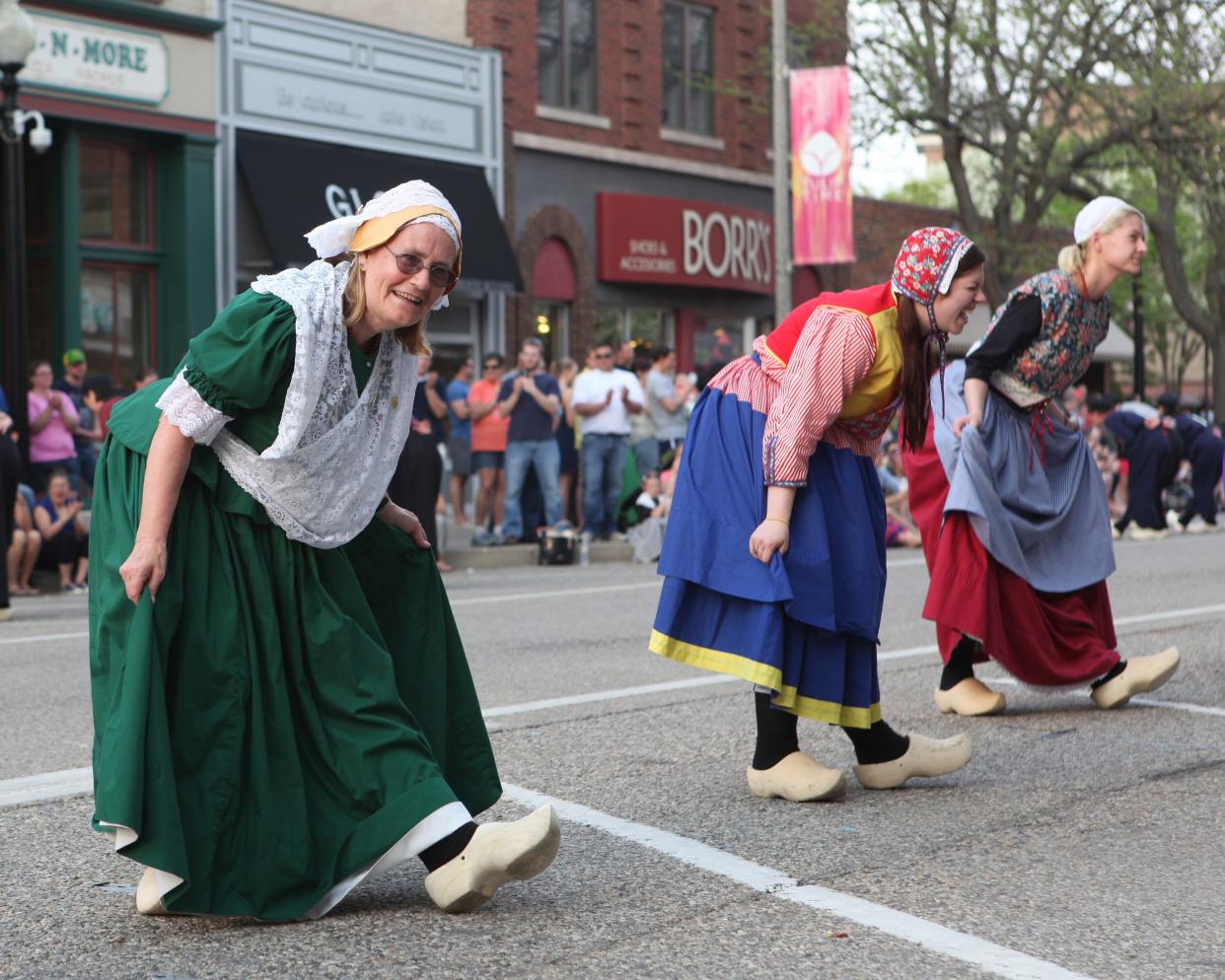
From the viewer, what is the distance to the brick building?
24.2 meters

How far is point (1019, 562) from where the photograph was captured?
690 centimetres

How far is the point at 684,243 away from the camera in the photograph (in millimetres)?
26469

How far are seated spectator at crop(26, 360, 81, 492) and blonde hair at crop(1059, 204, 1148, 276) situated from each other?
9.41 metres

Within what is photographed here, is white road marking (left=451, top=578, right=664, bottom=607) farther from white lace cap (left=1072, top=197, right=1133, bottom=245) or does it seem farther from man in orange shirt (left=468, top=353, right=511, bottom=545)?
white lace cap (left=1072, top=197, right=1133, bottom=245)

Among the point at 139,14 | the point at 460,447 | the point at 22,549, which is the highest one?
the point at 139,14

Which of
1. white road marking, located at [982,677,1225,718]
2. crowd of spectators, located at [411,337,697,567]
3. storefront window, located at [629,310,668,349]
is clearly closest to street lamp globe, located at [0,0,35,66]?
Answer: crowd of spectators, located at [411,337,697,567]

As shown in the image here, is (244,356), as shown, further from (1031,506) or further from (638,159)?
(638,159)

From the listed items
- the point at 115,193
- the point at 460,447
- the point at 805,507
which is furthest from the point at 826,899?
the point at 115,193

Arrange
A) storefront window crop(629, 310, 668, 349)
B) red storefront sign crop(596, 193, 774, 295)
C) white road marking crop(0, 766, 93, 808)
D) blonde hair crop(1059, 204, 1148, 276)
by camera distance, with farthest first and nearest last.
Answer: storefront window crop(629, 310, 668, 349) < red storefront sign crop(596, 193, 774, 295) < blonde hair crop(1059, 204, 1148, 276) < white road marking crop(0, 766, 93, 808)

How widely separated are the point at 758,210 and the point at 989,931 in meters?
25.1

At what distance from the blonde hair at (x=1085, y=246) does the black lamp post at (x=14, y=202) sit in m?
9.20

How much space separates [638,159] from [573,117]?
4.52ft

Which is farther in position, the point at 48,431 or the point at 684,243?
the point at 684,243

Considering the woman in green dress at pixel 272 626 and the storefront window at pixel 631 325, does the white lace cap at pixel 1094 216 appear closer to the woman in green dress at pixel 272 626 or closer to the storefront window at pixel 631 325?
the woman in green dress at pixel 272 626
